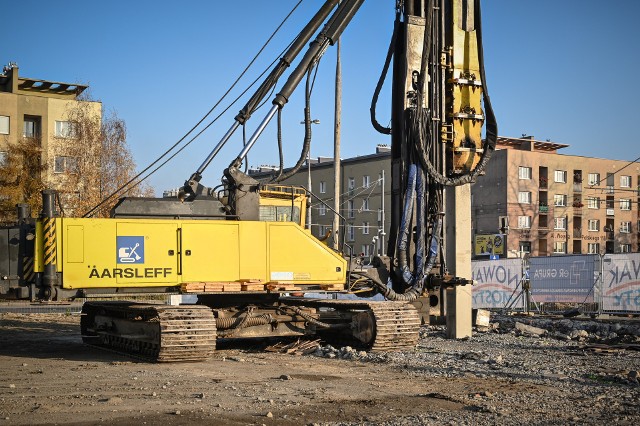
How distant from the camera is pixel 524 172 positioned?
90.6 m

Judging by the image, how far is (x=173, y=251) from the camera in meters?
14.3

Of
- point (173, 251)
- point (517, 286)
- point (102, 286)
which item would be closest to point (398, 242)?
point (173, 251)

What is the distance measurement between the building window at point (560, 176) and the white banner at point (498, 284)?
210ft

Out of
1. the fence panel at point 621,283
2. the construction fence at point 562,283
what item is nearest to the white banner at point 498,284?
the construction fence at point 562,283

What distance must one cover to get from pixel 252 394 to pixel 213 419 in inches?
67.7

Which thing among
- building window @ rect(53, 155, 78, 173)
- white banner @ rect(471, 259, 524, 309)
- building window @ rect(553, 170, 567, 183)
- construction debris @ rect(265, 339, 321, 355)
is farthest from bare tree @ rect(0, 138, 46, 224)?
building window @ rect(553, 170, 567, 183)

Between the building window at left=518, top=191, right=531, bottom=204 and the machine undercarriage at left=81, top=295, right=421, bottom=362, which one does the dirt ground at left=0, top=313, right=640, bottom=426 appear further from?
the building window at left=518, top=191, right=531, bottom=204

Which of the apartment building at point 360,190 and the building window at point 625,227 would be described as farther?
the building window at point 625,227

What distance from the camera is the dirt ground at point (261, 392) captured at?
8898 mm

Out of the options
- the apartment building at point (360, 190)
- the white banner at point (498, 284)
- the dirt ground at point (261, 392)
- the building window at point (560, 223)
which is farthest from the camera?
the building window at point (560, 223)

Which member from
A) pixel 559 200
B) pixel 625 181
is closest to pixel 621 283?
pixel 559 200

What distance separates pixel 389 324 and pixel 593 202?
286 ft

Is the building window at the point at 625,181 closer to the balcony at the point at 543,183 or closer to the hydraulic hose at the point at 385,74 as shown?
the balcony at the point at 543,183

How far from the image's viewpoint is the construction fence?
89.7 ft
